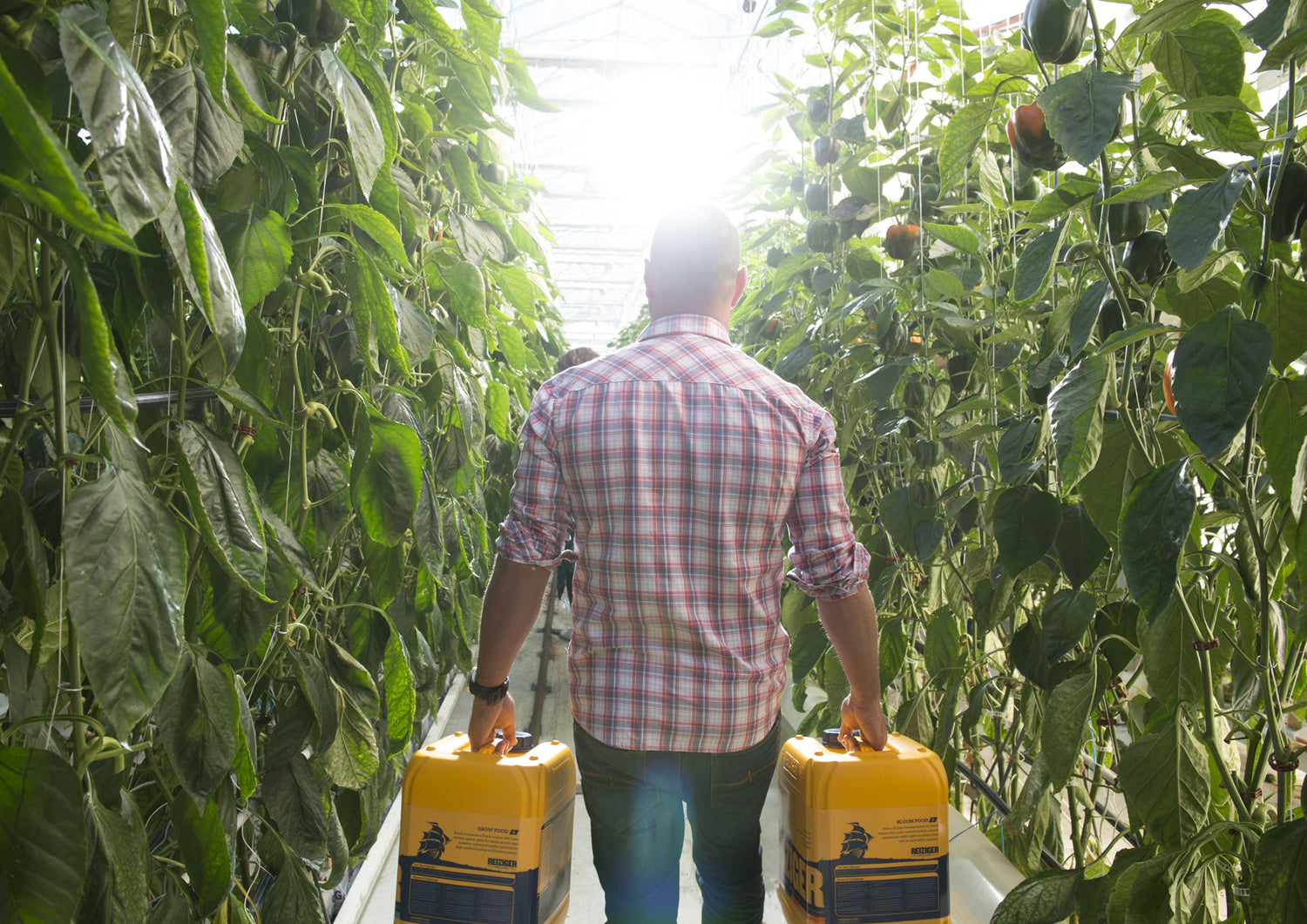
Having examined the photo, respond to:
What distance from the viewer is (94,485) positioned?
1.87ft

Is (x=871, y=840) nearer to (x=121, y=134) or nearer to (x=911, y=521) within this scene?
(x=911, y=521)

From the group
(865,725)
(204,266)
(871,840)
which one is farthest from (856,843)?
(204,266)

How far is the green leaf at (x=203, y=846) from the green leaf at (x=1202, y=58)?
3.99ft

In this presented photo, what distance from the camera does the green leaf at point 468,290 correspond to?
1.38m

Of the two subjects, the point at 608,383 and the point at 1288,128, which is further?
the point at 608,383

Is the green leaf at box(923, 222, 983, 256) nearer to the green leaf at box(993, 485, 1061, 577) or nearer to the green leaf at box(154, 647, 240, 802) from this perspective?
the green leaf at box(993, 485, 1061, 577)

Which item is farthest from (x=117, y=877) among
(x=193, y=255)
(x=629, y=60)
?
(x=629, y=60)

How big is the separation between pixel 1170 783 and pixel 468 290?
44.9 inches

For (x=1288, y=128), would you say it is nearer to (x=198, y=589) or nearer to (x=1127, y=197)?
(x=1127, y=197)

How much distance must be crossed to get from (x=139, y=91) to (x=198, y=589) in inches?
21.7

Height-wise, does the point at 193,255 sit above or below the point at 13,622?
above

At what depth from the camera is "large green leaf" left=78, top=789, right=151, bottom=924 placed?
0.71 m

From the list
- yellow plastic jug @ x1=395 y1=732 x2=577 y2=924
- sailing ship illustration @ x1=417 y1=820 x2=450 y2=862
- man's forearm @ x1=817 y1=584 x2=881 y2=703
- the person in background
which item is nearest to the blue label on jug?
man's forearm @ x1=817 y1=584 x2=881 y2=703

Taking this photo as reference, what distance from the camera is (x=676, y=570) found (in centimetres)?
129
